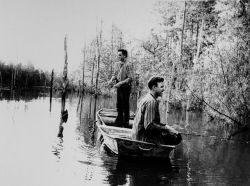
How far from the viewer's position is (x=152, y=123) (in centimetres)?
728

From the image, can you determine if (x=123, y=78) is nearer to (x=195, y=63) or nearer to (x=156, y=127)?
(x=156, y=127)

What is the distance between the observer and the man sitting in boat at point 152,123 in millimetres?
7277

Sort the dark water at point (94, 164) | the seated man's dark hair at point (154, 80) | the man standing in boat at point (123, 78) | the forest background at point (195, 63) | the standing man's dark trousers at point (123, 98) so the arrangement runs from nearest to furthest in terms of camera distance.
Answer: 1. the dark water at point (94, 164)
2. the seated man's dark hair at point (154, 80)
3. the man standing in boat at point (123, 78)
4. the standing man's dark trousers at point (123, 98)
5. the forest background at point (195, 63)

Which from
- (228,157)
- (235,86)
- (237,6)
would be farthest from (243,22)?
(228,157)

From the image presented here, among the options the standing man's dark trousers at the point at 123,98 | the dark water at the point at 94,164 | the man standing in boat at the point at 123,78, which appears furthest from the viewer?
the standing man's dark trousers at the point at 123,98

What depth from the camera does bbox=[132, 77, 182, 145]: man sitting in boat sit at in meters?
7.28

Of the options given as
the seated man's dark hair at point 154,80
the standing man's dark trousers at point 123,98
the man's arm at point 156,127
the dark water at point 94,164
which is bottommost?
the dark water at point 94,164

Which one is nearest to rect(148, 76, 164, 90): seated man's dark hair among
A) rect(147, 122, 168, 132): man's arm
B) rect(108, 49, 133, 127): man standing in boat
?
rect(147, 122, 168, 132): man's arm

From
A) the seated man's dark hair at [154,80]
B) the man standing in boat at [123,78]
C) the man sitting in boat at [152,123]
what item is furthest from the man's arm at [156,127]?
the man standing in boat at [123,78]

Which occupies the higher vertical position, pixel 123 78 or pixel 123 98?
pixel 123 78

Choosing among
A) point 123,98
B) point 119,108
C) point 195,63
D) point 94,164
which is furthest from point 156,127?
point 195,63

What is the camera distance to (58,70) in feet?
260

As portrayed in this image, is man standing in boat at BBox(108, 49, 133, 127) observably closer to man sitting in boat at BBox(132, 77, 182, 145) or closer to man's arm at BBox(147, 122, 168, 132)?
man sitting in boat at BBox(132, 77, 182, 145)

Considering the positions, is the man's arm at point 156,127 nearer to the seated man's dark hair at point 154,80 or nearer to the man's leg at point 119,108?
the seated man's dark hair at point 154,80
